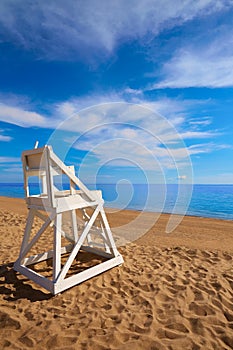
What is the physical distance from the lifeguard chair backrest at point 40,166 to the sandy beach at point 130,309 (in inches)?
72.8

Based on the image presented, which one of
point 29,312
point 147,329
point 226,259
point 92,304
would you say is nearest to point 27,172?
point 29,312

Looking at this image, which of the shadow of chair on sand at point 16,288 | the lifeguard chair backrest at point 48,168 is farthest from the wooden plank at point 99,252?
the shadow of chair on sand at point 16,288

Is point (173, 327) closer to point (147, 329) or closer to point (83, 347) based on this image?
point (147, 329)

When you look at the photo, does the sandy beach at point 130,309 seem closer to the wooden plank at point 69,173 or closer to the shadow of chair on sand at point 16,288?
the shadow of chair on sand at point 16,288

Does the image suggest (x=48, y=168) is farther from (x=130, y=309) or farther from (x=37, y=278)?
(x=130, y=309)

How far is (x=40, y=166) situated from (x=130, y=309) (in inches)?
120

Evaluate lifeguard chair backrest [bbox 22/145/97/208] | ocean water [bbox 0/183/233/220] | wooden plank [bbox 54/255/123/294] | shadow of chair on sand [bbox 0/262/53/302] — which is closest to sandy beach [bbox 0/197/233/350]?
shadow of chair on sand [bbox 0/262/53/302]

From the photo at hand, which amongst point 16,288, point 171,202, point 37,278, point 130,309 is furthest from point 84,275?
point 171,202

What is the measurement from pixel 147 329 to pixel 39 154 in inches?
135

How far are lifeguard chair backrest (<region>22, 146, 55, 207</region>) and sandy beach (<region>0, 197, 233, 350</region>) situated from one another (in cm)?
185

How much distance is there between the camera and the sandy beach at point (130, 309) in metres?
3.02

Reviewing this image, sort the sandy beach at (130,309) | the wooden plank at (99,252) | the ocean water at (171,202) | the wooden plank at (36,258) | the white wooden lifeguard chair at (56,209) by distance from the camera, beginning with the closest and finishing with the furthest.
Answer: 1. the sandy beach at (130,309)
2. the white wooden lifeguard chair at (56,209)
3. the wooden plank at (36,258)
4. the wooden plank at (99,252)
5. the ocean water at (171,202)

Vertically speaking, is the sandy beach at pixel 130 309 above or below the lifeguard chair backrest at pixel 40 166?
below

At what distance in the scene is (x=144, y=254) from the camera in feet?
20.4
